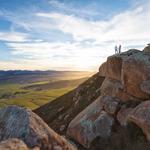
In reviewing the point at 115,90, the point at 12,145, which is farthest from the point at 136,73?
the point at 12,145

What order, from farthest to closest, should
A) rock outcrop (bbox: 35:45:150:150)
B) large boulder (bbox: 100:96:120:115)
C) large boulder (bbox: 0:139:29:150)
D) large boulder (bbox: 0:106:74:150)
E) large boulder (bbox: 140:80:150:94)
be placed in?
1. large boulder (bbox: 100:96:120:115)
2. large boulder (bbox: 140:80:150:94)
3. rock outcrop (bbox: 35:45:150:150)
4. large boulder (bbox: 0:106:74:150)
5. large boulder (bbox: 0:139:29:150)

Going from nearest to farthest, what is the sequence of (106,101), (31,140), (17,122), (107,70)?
(31,140)
(17,122)
(106,101)
(107,70)

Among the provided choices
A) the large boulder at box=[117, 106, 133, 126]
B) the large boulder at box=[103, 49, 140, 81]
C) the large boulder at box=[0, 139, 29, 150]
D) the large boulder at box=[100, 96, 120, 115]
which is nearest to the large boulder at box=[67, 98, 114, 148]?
the large boulder at box=[100, 96, 120, 115]

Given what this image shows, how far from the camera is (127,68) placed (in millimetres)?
31312

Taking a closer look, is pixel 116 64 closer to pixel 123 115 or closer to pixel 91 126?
pixel 123 115

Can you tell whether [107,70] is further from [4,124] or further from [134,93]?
[4,124]

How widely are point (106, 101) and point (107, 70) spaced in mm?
5730

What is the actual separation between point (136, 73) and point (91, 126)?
717cm

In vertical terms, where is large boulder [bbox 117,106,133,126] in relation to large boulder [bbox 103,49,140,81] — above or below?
below

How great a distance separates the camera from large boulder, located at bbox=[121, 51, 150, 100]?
29625 millimetres

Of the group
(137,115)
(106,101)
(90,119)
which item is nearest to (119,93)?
(106,101)

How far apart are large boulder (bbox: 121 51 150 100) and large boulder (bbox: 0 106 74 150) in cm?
1289

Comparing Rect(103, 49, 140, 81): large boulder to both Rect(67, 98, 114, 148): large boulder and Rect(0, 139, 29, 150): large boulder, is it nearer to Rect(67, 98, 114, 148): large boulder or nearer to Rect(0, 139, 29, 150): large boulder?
Rect(67, 98, 114, 148): large boulder

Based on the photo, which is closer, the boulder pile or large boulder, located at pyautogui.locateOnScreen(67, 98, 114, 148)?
the boulder pile
